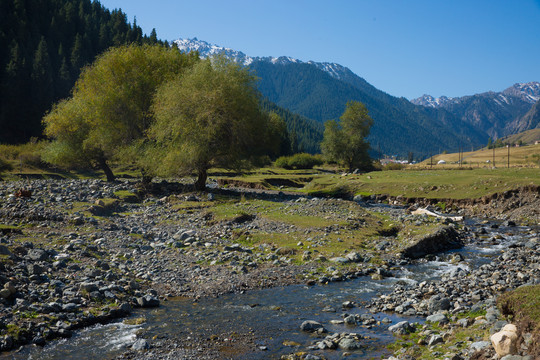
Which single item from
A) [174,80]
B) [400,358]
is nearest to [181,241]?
[400,358]

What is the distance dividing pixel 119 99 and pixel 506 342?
1777 inches

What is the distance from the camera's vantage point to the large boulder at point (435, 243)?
928 inches

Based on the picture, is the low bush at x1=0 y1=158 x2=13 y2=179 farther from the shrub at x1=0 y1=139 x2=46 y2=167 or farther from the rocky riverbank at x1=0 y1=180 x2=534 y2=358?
the rocky riverbank at x1=0 y1=180 x2=534 y2=358

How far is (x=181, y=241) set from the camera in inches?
953

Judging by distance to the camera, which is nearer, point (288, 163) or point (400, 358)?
point (400, 358)

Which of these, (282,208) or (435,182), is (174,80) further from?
(435,182)

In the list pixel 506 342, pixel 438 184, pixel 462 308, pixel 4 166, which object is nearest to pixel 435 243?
pixel 462 308

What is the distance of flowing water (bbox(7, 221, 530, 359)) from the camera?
37.2 feet

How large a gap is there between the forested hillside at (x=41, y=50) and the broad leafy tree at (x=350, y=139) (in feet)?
157

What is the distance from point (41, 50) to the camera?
106 meters

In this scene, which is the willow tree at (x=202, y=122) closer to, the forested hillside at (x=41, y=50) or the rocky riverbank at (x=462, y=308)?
the rocky riverbank at (x=462, y=308)

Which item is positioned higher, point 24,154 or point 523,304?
point 24,154

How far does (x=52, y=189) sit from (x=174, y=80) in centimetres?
1690

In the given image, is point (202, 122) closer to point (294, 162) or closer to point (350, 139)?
point (350, 139)
